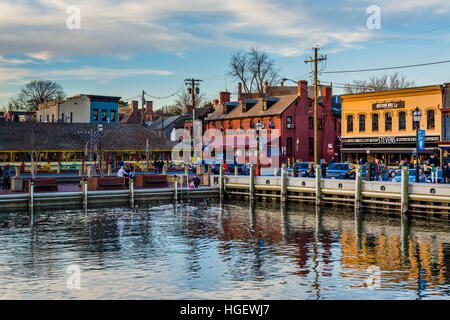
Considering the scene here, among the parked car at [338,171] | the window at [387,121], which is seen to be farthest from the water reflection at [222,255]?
the window at [387,121]

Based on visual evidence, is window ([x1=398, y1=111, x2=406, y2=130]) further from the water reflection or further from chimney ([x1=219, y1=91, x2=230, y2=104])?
chimney ([x1=219, y1=91, x2=230, y2=104])

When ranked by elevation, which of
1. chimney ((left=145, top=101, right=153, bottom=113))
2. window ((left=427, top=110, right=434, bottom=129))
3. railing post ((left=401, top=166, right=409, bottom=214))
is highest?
chimney ((left=145, top=101, right=153, bottom=113))

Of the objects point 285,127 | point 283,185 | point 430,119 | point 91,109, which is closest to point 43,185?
point 283,185

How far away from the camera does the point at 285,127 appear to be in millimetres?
66875

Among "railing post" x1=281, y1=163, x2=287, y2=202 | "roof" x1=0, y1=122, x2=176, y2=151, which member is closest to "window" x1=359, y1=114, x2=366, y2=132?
"railing post" x1=281, y1=163, x2=287, y2=202

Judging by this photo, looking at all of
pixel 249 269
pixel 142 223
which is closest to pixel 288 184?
pixel 142 223

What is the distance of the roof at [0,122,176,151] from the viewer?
196 ft

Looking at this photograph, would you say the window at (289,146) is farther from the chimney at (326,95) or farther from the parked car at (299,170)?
the parked car at (299,170)

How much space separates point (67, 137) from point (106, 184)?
90.9 feet

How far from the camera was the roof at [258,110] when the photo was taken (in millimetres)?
67688

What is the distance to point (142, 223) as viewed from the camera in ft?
95.5

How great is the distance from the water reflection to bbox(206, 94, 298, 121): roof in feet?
118
